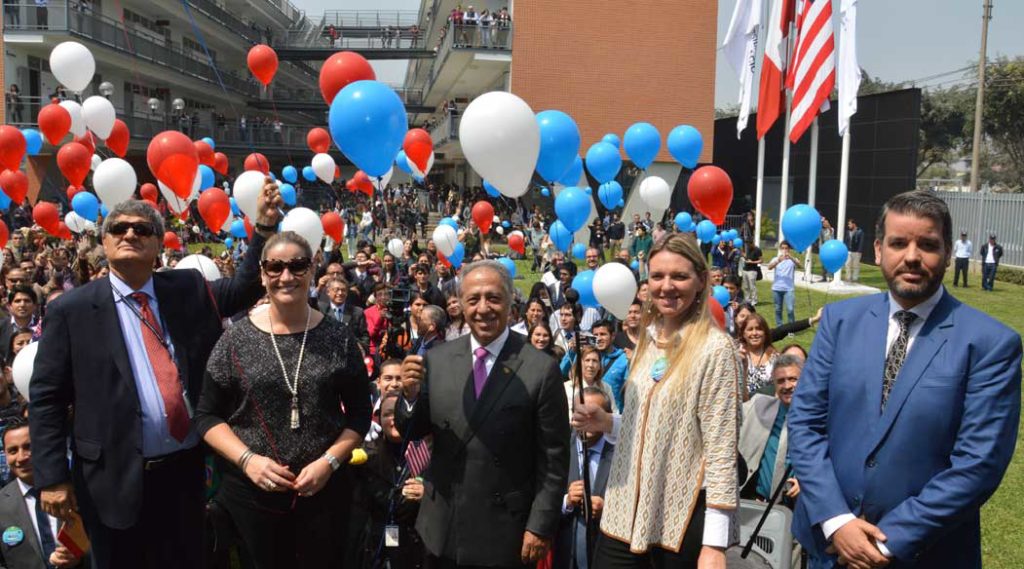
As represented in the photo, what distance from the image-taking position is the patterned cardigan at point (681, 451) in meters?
2.51

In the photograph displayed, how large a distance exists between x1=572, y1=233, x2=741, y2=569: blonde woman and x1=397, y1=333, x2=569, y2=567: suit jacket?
0.25 metres

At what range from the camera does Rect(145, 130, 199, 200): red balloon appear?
338 inches

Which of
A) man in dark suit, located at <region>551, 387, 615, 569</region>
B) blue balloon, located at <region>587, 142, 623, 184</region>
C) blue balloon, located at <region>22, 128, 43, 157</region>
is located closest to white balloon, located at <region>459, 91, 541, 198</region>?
man in dark suit, located at <region>551, 387, 615, 569</region>

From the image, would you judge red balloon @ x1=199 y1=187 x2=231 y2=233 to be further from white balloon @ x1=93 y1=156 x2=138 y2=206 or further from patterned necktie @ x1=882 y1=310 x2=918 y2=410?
patterned necktie @ x1=882 y1=310 x2=918 y2=410

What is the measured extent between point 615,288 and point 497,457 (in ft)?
14.3

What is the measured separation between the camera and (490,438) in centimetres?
278

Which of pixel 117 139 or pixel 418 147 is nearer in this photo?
pixel 418 147

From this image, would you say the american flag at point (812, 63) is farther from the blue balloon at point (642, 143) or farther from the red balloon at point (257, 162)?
the red balloon at point (257, 162)

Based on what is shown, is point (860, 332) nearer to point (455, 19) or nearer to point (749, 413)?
point (749, 413)

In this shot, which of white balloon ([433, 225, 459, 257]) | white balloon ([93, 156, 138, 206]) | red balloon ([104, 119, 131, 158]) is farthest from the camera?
red balloon ([104, 119, 131, 158])

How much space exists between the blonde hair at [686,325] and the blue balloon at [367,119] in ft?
11.3

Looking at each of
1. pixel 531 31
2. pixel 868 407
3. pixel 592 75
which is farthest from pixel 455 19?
pixel 868 407

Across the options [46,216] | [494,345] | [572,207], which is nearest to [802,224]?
[572,207]

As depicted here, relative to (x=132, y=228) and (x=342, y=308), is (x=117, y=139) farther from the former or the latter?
(x=132, y=228)
